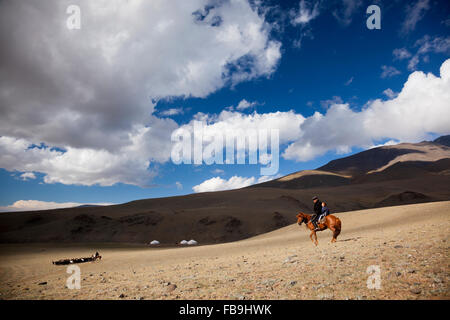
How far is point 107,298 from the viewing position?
619 cm

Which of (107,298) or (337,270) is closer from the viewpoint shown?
(107,298)

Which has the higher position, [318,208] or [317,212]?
[318,208]

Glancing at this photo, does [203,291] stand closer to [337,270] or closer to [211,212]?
[337,270]

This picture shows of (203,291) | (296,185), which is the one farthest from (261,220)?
(296,185)

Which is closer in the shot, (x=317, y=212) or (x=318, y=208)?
(x=318, y=208)

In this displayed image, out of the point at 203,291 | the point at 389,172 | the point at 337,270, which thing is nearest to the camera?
the point at 203,291

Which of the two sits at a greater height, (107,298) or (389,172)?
(389,172)
